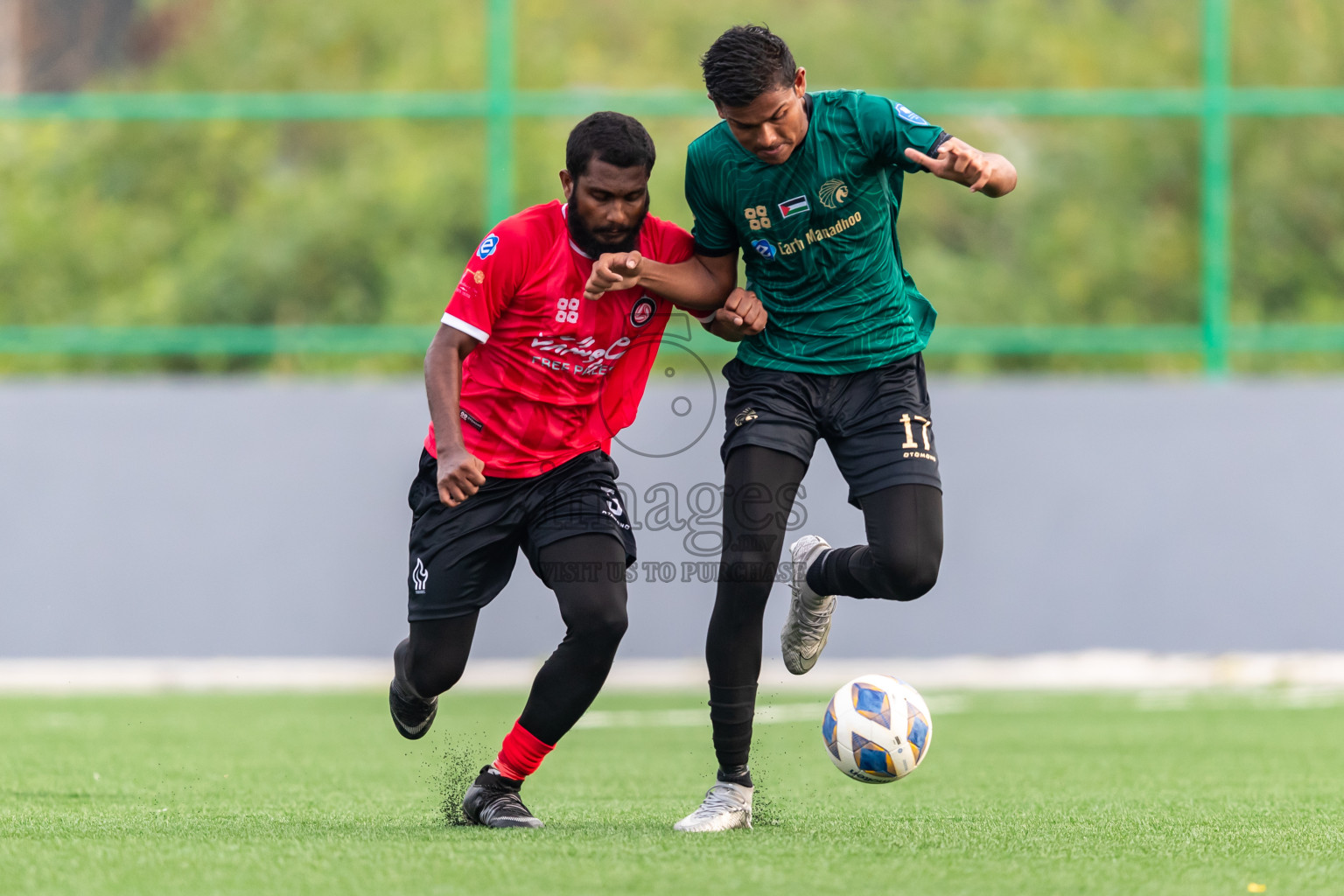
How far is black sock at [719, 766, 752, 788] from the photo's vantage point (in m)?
4.77

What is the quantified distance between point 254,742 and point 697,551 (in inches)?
129

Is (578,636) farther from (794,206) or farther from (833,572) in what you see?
(794,206)

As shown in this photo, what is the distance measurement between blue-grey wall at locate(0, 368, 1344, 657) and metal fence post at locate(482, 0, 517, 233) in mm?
1693

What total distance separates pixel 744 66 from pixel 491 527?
1.56 meters

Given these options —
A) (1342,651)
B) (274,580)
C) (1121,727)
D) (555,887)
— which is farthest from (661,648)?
(555,887)

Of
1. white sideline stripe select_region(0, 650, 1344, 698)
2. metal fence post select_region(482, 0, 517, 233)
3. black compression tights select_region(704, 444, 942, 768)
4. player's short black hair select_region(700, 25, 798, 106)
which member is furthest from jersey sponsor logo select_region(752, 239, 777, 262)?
metal fence post select_region(482, 0, 517, 233)

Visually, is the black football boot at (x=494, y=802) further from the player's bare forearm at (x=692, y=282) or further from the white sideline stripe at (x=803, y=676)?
the white sideline stripe at (x=803, y=676)

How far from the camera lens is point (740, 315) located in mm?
4734

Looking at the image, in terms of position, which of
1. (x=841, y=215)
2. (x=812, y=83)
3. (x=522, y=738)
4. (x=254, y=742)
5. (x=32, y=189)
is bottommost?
(x=254, y=742)

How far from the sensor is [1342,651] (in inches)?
413

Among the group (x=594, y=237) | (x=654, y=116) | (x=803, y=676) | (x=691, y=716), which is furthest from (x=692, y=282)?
(x=654, y=116)

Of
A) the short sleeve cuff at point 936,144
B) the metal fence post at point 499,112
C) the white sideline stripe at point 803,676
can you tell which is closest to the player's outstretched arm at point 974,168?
the short sleeve cuff at point 936,144

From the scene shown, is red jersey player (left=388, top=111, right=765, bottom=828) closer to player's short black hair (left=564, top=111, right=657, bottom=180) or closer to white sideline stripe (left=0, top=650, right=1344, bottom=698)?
player's short black hair (left=564, top=111, right=657, bottom=180)

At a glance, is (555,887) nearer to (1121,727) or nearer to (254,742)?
(254,742)
